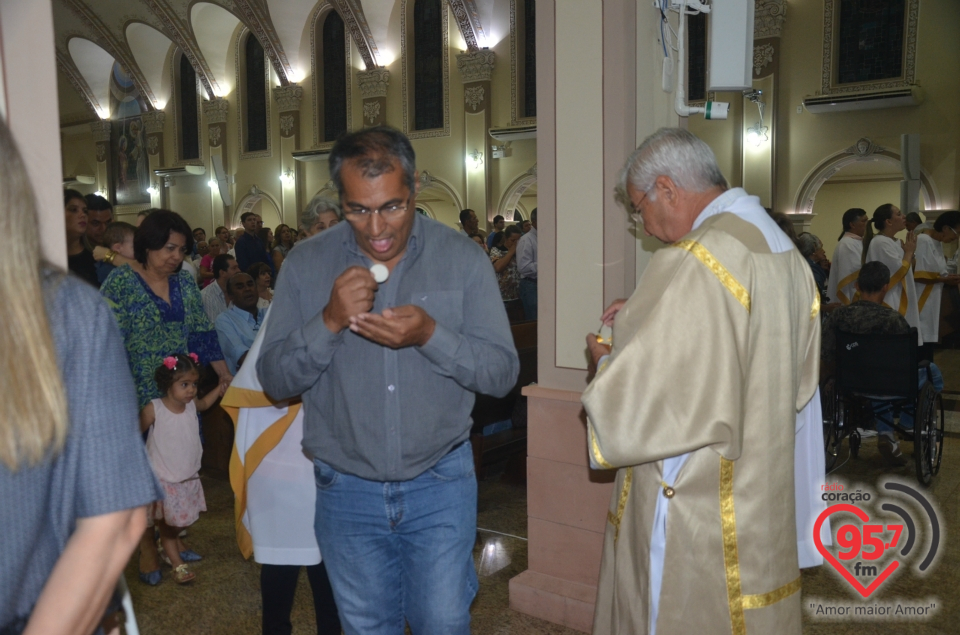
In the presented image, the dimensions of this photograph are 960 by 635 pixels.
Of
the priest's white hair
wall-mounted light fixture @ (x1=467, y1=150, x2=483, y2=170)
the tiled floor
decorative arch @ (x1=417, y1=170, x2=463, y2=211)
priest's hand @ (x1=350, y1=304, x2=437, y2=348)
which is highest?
wall-mounted light fixture @ (x1=467, y1=150, x2=483, y2=170)

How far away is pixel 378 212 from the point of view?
68.7 inches

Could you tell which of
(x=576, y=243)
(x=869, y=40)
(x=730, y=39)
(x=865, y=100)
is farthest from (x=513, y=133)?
(x=576, y=243)

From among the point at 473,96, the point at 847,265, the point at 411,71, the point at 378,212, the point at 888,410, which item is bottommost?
the point at 888,410

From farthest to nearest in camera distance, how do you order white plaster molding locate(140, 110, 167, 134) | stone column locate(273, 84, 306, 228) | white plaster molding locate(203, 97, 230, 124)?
white plaster molding locate(140, 110, 167, 134), white plaster molding locate(203, 97, 230, 124), stone column locate(273, 84, 306, 228)

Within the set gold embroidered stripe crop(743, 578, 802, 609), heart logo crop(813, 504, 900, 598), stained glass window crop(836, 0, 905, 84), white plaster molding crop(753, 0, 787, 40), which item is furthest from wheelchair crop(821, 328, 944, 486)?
white plaster molding crop(753, 0, 787, 40)

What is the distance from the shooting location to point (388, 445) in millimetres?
1766

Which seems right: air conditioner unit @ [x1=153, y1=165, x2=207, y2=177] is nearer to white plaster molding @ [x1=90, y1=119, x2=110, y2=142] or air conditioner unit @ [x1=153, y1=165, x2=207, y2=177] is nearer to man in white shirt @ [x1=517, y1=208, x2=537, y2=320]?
white plaster molding @ [x1=90, y1=119, x2=110, y2=142]

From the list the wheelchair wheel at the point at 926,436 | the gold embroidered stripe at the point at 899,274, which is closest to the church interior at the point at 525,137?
the wheelchair wheel at the point at 926,436

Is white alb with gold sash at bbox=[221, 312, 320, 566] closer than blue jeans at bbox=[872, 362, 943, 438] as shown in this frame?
Yes

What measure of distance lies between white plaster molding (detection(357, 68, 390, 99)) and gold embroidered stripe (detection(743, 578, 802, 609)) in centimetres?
1561

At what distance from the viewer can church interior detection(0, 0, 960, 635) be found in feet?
9.93

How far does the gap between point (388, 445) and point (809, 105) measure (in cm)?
1264

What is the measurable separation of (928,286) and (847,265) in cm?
176

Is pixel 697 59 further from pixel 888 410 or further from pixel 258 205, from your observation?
pixel 258 205
